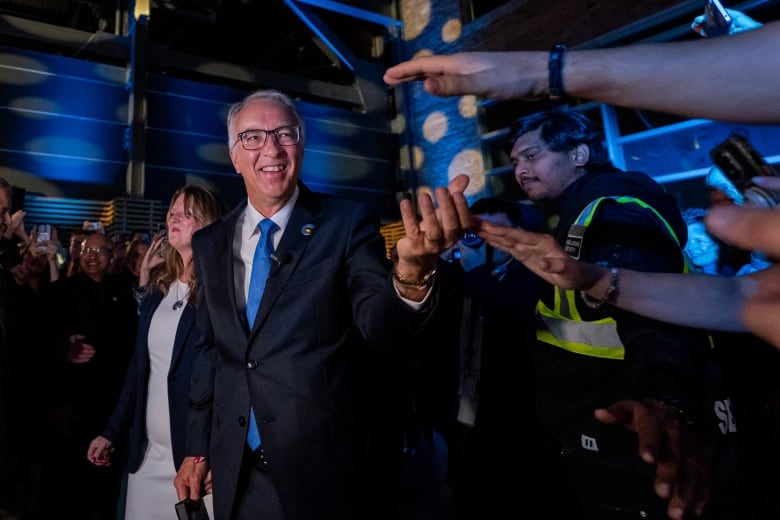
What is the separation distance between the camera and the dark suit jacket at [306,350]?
1.35 metres

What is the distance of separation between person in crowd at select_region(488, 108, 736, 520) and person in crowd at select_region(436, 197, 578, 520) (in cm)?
98

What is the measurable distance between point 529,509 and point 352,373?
195 cm

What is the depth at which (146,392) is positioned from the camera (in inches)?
82.8

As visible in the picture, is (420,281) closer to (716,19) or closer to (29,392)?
(716,19)

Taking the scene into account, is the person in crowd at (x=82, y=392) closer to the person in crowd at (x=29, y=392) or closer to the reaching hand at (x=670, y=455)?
the person in crowd at (x=29, y=392)

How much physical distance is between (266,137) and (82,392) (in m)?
2.60

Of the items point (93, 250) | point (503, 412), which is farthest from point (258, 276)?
point (93, 250)

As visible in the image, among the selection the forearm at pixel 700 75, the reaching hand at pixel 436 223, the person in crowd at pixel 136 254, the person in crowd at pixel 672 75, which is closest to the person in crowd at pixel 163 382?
the reaching hand at pixel 436 223

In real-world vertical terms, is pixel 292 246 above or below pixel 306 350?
above

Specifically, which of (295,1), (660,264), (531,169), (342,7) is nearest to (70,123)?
(295,1)

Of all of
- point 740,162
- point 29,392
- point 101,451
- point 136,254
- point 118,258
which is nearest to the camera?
point 740,162

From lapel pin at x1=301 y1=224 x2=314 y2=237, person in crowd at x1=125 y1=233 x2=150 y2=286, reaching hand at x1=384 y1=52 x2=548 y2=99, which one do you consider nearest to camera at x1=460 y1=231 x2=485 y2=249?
lapel pin at x1=301 y1=224 x2=314 y2=237

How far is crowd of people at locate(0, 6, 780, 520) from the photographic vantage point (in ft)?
2.68

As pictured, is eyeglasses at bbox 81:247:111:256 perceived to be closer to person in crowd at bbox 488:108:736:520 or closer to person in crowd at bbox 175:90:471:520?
person in crowd at bbox 175:90:471:520
